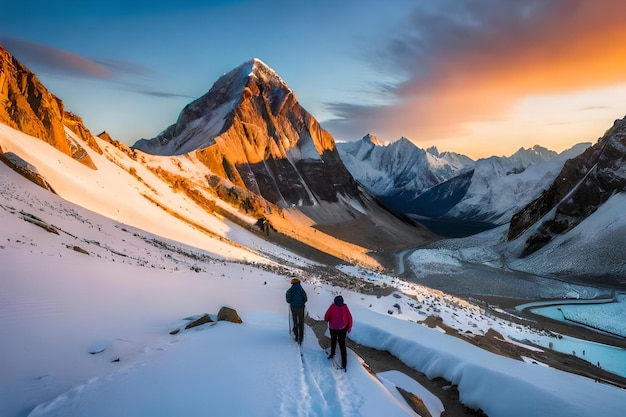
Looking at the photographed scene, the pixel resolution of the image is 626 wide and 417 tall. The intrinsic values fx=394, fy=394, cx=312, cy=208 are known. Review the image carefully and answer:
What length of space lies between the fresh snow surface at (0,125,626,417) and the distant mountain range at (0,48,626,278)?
19777mm

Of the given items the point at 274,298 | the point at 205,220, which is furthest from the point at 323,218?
the point at 274,298

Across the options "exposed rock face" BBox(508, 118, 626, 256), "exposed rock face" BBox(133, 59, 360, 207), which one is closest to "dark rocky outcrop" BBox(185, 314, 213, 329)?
"exposed rock face" BBox(508, 118, 626, 256)

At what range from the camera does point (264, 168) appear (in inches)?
4446

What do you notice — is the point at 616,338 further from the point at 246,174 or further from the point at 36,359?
the point at 246,174

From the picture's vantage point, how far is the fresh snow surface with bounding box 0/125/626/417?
6.00m

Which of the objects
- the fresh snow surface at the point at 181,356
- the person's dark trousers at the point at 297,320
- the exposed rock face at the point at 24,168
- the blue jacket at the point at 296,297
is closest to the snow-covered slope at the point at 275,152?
the exposed rock face at the point at 24,168

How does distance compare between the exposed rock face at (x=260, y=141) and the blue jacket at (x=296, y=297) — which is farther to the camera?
the exposed rock face at (x=260, y=141)

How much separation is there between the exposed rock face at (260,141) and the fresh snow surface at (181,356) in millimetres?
77079

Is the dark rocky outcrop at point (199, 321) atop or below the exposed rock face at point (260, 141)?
below

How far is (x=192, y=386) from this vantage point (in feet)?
Answer: 20.9

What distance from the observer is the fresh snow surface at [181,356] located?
600 cm

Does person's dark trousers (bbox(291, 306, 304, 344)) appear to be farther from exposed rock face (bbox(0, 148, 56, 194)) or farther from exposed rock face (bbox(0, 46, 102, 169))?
Result: exposed rock face (bbox(0, 46, 102, 169))

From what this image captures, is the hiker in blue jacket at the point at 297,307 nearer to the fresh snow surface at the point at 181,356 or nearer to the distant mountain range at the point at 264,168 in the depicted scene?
the fresh snow surface at the point at 181,356

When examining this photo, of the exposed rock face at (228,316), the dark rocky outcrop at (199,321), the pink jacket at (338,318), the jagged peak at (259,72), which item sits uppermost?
the jagged peak at (259,72)
